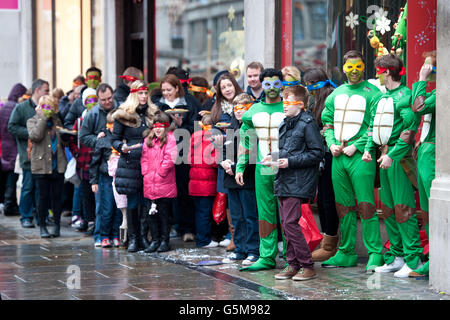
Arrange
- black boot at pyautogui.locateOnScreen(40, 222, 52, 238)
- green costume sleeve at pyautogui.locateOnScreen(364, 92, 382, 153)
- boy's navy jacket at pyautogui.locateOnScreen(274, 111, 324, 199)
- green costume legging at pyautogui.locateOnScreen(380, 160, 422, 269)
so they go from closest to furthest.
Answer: boy's navy jacket at pyautogui.locateOnScreen(274, 111, 324, 199), green costume legging at pyautogui.locateOnScreen(380, 160, 422, 269), green costume sleeve at pyautogui.locateOnScreen(364, 92, 382, 153), black boot at pyautogui.locateOnScreen(40, 222, 52, 238)

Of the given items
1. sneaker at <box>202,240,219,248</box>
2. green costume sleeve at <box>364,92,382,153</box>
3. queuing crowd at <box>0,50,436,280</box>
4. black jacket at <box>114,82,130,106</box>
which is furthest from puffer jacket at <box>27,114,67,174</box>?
green costume sleeve at <box>364,92,382,153</box>

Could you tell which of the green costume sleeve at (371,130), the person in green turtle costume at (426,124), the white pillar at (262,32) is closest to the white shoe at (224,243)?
the white pillar at (262,32)

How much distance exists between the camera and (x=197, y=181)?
10.1 metres

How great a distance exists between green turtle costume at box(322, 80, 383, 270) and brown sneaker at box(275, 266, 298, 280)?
2.43ft

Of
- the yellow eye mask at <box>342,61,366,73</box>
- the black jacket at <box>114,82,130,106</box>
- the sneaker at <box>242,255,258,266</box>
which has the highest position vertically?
the yellow eye mask at <box>342,61,366,73</box>

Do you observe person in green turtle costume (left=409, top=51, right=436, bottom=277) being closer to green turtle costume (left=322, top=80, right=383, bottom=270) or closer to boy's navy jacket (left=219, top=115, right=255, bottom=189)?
green turtle costume (left=322, top=80, right=383, bottom=270)

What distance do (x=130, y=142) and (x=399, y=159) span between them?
10.9 ft

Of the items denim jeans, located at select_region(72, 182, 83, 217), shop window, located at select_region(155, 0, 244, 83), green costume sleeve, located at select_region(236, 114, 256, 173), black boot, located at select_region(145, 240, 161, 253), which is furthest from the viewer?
shop window, located at select_region(155, 0, 244, 83)

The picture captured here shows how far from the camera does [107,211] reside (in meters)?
10.4

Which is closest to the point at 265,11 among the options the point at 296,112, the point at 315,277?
the point at 296,112

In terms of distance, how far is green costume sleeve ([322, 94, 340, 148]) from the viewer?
27.8ft

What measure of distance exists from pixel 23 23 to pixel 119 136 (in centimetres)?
1089
